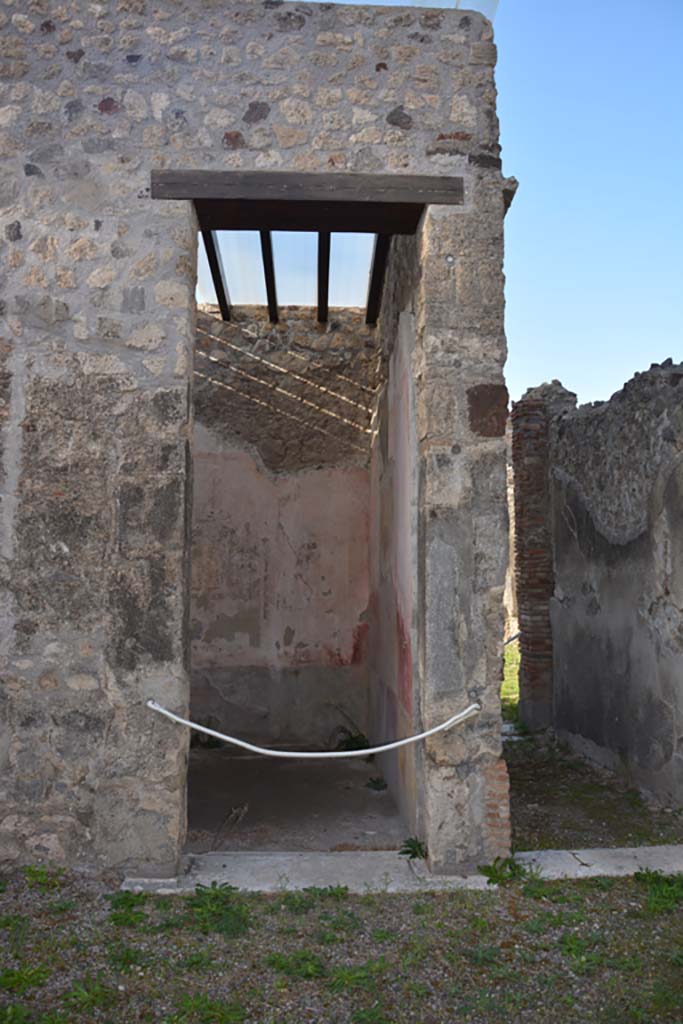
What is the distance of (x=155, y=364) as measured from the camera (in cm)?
382

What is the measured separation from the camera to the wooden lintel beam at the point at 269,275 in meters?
5.28

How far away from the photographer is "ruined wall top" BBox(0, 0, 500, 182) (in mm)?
3885

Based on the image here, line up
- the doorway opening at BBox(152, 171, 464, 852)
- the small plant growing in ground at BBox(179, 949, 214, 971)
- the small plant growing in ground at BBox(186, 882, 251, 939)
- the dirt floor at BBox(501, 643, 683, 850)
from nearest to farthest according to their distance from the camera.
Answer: the small plant growing in ground at BBox(179, 949, 214, 971) < the small plant growing in ground at BBox(186, 882, 251, 939) < the dirt floor at BBox(501, 643, 683, 850) < the doorway opening at BBox(152, 171, 464, 852)

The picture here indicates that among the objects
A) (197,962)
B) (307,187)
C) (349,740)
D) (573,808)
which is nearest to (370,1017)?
(197,962)

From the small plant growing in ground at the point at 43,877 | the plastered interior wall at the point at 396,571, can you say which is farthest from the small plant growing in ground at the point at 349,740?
the small plant growing in ground at the point at 43,877

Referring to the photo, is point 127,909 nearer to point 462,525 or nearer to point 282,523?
point 462,525

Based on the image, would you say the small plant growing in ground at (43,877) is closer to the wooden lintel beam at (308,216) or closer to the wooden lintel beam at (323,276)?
the wooden lintel beam at (308,216)

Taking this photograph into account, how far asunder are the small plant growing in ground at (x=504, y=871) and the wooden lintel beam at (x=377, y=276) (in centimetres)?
349

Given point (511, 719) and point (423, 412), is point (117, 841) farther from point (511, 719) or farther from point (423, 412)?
point (511, 719)

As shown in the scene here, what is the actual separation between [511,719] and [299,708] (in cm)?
215

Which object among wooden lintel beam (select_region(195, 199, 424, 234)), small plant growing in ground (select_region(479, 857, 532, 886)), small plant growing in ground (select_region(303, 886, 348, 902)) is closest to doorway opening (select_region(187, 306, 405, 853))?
wooden lintel beam (select_region(195, 199, 424, 234))

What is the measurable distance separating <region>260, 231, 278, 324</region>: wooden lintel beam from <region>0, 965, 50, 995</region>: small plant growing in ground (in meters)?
4.01

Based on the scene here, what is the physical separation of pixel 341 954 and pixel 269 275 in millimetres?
4317

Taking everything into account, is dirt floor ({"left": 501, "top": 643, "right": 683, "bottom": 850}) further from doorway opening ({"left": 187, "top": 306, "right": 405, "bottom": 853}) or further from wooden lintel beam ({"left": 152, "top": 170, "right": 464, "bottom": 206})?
wooden lintel beam ({"left": 152, "top": 170, "right": 464, "bottom": 206})
